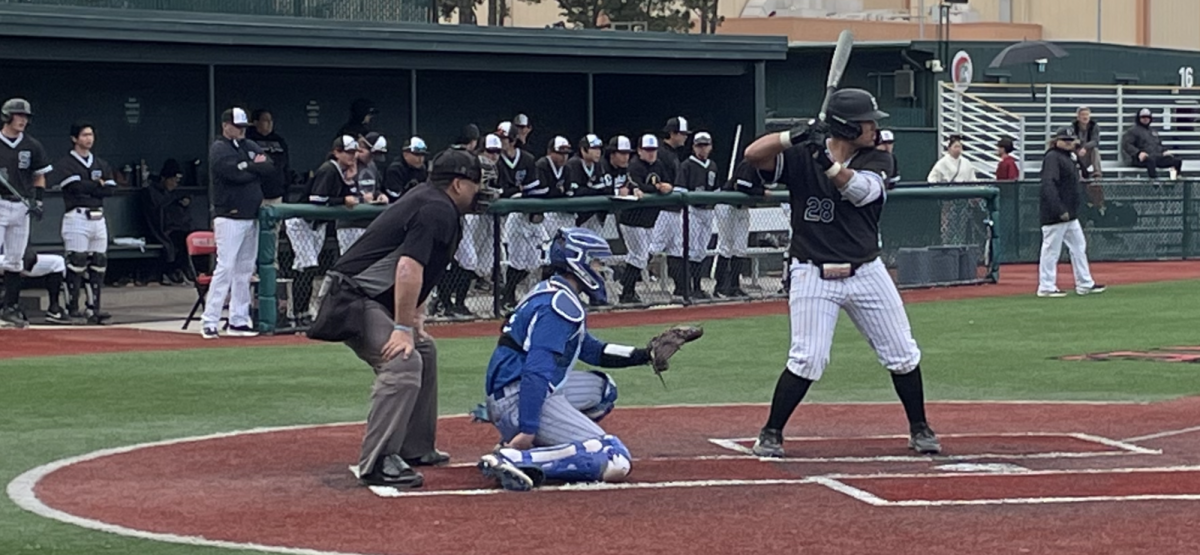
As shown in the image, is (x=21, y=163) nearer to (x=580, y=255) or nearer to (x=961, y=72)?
(x=580, y=255)

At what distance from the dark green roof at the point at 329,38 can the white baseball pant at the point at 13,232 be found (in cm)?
221

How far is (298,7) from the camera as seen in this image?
73.4 feet

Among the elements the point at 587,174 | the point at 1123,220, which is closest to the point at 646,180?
the point at 587,174

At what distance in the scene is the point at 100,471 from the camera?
8.92 metres

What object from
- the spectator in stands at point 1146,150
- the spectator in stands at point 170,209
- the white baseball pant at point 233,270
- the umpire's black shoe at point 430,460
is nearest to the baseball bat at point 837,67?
the umpire's black shoe at point 430,460

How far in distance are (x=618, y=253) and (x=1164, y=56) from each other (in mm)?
23919

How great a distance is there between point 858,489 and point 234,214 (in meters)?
9.30

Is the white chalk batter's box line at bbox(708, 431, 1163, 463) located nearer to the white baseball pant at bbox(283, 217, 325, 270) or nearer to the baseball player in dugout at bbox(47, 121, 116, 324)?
the white baseball pant at bbox(283, 217, 325, 270)

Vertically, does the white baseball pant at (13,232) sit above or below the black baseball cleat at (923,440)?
above

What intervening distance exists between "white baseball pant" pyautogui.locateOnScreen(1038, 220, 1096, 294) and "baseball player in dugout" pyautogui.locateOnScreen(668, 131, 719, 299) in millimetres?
3633

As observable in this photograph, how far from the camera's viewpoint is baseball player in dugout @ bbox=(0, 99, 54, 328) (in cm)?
1703

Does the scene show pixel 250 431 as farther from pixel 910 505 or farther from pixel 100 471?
pixel 910 505

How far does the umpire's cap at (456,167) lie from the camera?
8.32m

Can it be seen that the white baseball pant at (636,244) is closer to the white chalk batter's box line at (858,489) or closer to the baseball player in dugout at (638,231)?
the baseball player in dugout at (638,231)
